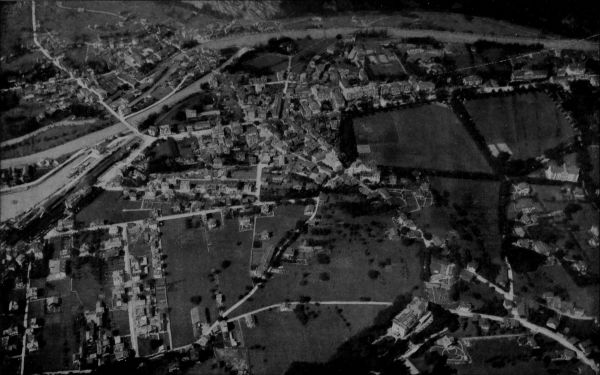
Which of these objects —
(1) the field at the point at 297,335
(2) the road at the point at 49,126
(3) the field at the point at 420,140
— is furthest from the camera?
(2) the road at the point at 49,126

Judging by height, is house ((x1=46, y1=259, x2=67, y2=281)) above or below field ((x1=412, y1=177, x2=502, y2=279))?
below

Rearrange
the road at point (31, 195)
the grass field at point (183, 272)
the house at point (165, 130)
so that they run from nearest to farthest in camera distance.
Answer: the grass field at point (183, 272) < the road at point (31, 195) < the house at point (165, 130)

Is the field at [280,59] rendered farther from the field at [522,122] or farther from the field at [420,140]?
the field at [522,122]

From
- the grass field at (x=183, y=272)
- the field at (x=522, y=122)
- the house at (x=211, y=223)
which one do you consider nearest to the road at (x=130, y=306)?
the grass field at (x=183, y=272)

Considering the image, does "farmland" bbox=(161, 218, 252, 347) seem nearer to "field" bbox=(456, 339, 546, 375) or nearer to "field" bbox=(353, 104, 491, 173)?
"field" bbox=(353, 104, 491, 173)

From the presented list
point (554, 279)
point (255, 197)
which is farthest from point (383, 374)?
point (255, 197)

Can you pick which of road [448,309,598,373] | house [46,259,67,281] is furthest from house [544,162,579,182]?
house [46,259,67,281]

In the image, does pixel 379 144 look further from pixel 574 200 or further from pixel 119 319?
pixel 119 319
